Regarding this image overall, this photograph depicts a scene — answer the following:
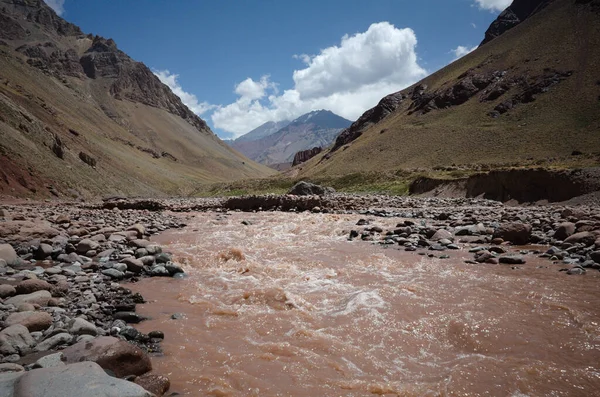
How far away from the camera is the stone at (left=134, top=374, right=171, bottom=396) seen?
4238 millimetres

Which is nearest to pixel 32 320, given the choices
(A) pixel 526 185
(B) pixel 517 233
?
(B) pixel 517 233

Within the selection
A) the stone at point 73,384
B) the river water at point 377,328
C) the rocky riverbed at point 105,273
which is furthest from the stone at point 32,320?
the stone at point 73,384

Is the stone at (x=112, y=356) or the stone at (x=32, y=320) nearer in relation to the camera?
the stone at (x=112, y=356)

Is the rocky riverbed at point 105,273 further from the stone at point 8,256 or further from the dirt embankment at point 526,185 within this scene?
the dirt embankment at point 526,185

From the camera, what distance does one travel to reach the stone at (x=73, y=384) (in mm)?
3311

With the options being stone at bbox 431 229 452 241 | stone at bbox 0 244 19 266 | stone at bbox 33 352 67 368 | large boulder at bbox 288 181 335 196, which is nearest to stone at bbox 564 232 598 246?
stone at bbox 431 229 452 241

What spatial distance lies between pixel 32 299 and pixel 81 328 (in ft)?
6.32

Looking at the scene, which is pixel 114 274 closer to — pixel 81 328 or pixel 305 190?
pixel 81 328

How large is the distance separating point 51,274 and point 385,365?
8276mm

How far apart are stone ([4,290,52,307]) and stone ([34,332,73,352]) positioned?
1818 millimetres

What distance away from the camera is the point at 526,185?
86.1ft

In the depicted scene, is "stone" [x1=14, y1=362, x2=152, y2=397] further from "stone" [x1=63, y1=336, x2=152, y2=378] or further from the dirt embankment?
the dirt embankment

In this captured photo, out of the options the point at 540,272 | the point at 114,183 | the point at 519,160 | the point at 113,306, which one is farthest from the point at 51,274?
the point at 519,160

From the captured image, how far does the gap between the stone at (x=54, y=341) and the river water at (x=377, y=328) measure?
4.19 feet
